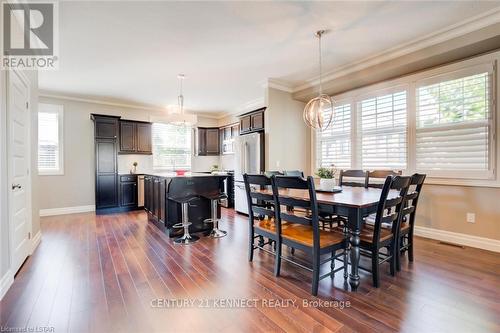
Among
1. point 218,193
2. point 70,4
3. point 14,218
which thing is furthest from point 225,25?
point 14,218

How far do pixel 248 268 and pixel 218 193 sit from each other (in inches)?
61.6

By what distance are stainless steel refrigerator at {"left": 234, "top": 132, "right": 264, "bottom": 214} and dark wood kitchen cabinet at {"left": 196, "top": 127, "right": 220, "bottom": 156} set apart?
6.83 feet

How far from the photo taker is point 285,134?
4914mm

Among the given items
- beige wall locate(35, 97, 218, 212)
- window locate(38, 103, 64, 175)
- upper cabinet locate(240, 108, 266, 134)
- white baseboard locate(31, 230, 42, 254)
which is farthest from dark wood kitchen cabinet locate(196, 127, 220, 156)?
white baseboard locate(31, 230, 42, 254)

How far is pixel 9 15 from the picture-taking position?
2262 mm

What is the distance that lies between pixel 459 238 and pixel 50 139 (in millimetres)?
7701

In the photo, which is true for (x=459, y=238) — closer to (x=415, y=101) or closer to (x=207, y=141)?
(x=415, y=101)

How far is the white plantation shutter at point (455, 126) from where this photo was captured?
9.94 feet

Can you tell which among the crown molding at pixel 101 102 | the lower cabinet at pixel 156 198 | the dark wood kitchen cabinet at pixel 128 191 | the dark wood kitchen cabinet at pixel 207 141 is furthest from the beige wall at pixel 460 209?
the crown molding at pixel 101 102

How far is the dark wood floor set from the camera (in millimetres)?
1647

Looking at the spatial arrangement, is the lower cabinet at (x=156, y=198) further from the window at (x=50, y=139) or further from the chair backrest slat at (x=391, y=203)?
the chair backrest slat at (x=391, y=203)

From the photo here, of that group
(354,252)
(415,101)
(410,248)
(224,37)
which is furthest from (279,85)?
(354,252)
